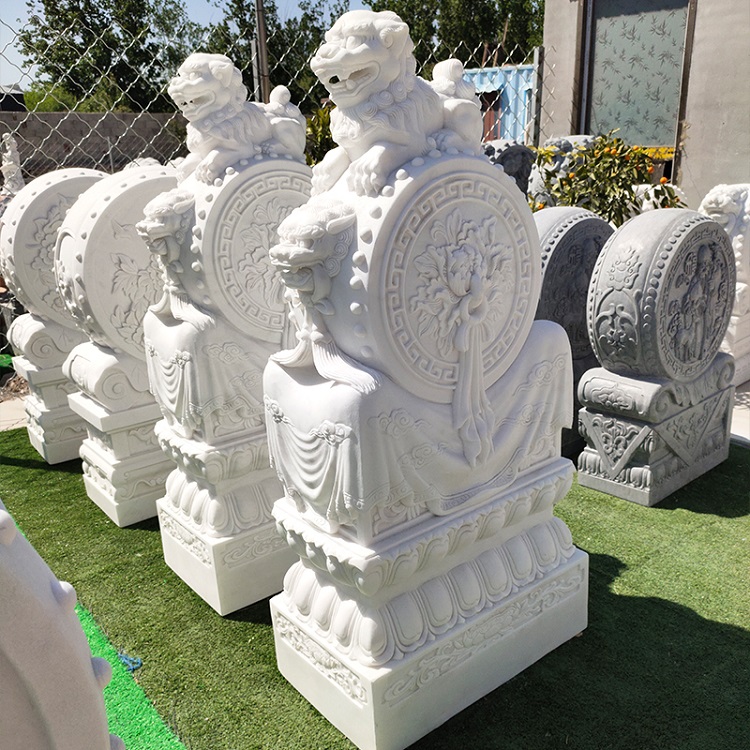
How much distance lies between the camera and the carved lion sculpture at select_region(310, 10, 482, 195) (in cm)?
161

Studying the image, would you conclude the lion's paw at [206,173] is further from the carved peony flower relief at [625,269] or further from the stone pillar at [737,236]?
the stone pillar at [737,236]

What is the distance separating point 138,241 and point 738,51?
18.5 feet

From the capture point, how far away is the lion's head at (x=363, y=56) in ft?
5.26

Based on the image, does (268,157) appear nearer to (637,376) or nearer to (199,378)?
(199,378)

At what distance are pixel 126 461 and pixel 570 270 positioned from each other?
2.26 metres

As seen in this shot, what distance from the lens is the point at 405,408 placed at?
169 centimetres

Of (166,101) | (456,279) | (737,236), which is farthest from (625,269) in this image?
(166,101)

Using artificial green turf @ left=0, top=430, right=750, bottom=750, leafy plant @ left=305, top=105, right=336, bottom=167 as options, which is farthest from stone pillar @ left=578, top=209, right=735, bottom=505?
leafy plant @ left=305, top=105, right=336, bottom=167

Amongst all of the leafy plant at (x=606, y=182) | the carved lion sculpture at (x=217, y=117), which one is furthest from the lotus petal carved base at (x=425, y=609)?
the leafy plant at (x=606, y=182)

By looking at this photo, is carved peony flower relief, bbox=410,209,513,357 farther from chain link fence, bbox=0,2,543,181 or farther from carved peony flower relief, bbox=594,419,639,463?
chain link fence, bbox=0,2,543,181

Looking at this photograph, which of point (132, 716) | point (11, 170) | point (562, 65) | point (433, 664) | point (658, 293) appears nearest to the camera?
point (433, 664)

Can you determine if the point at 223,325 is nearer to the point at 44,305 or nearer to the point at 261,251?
the point at 261,251

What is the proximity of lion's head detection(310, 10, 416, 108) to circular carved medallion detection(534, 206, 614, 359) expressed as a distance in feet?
6.00

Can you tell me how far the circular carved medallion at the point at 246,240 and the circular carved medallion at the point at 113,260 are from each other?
0.58m
